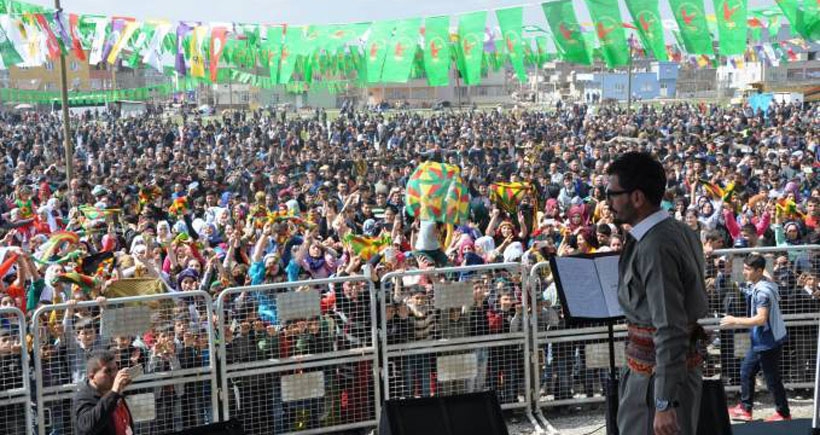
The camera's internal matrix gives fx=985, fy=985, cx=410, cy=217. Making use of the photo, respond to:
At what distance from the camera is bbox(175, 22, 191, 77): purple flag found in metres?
16.6

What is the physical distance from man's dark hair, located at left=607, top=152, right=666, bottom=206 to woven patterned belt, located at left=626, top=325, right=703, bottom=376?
487 millimetres

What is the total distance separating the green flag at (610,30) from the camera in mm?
11961

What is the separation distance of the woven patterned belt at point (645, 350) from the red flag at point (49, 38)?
12.8 metres

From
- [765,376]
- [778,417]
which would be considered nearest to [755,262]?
[765,376]

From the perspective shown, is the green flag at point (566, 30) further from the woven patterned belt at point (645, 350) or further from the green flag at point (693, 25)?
the woven patterned belt at point (645, 350)

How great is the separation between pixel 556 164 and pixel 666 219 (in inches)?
649

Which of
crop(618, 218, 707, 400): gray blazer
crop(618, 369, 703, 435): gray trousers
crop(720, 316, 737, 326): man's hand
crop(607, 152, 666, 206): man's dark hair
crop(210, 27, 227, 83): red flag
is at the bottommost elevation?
crop(720, 316, 737, 326): man's hand

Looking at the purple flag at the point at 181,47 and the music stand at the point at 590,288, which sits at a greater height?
the purple flag at the point at 181,47

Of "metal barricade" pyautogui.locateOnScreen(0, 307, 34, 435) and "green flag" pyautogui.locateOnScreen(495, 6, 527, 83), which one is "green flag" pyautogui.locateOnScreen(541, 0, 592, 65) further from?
"metal barricade" pyautogui.locateOnScreen(0, 307, 34, 435)

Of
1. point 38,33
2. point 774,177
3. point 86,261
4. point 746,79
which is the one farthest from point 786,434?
point 746,79

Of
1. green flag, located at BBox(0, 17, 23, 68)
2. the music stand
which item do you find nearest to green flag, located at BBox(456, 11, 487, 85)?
green flag, located at BBox(0, 17, 23, 68)

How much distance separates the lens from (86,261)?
350 inches

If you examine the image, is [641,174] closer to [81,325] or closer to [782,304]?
[81,325]

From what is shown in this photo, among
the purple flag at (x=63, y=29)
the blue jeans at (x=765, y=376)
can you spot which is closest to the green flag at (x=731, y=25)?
the blue jeans at (x=765, y=376)
